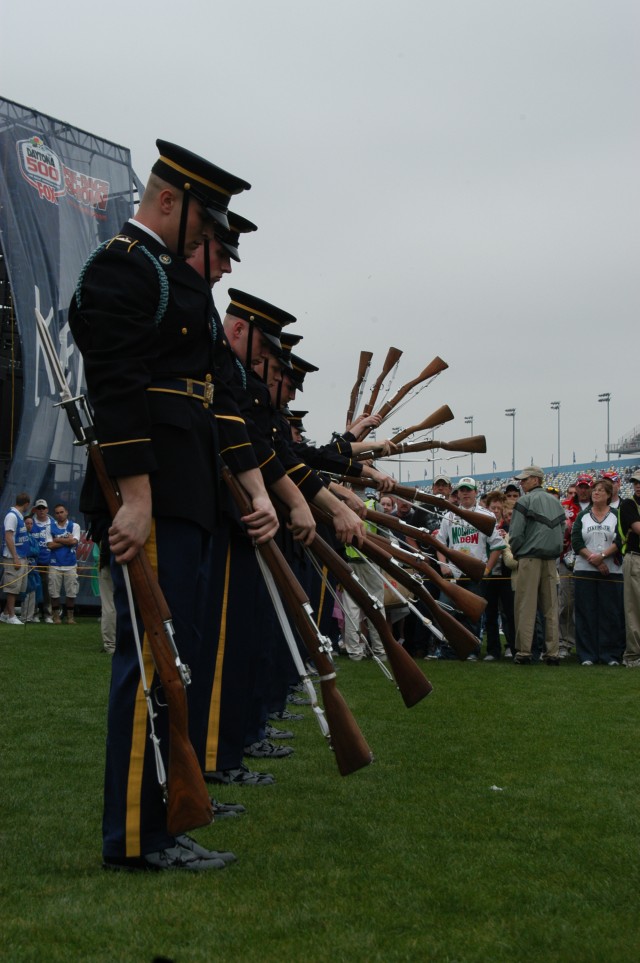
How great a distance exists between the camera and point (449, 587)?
18.2 ft

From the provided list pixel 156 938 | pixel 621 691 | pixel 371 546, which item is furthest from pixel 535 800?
pixel 621 691

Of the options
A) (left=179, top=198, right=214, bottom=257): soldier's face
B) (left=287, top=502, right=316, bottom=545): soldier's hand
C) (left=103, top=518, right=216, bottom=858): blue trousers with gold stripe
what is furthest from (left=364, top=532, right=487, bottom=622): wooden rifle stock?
(left=179, top=198, right=214, bottom=257): soldier's face

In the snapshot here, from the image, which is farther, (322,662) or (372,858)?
(322,662)

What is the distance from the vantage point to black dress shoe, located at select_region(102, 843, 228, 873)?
3.64 m

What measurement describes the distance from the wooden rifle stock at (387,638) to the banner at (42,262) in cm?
1520

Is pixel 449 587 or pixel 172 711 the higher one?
pixel 449 587

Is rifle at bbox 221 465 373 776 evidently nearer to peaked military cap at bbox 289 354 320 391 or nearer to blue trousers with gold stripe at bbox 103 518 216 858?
blue trousers with gold stripe at bbox 103 518 216 858

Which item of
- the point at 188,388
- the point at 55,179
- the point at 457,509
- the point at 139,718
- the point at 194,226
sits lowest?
the point at 139,718

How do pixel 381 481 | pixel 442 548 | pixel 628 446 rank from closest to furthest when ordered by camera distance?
1. pixel 442 548
2. pixel 381 481
3. pixel 628 446

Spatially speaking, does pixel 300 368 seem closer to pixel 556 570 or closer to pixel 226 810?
pixel 226 810

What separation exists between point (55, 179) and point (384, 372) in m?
12.9

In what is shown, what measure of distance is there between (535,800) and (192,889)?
6.55 feet

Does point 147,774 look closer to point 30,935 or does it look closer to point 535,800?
point 30,935

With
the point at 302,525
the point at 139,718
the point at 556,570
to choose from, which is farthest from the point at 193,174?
the point at 556,570
